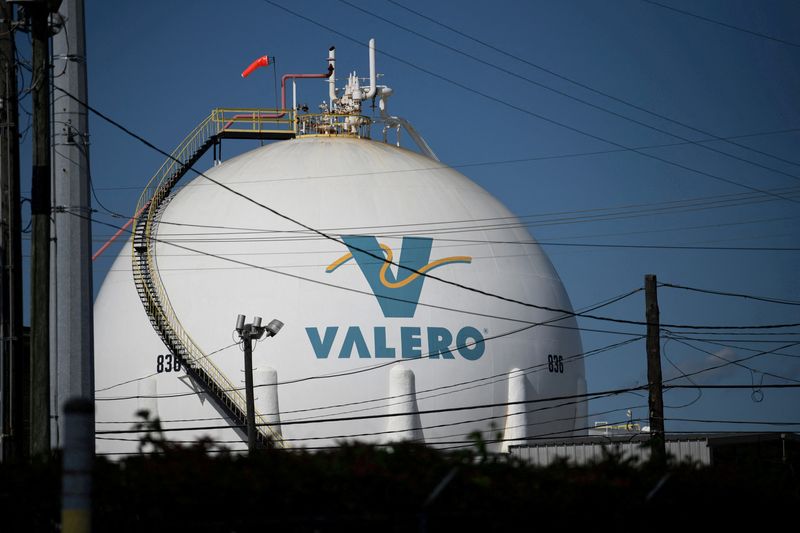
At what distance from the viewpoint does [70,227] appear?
15.6 meters

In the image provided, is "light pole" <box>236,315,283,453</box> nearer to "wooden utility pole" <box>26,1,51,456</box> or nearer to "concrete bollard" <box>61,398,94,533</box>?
"wooden utility pole" <box>26,1,51,456</box>

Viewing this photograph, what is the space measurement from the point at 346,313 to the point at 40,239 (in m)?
16.1

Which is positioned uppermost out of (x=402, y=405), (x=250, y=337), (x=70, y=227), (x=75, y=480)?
(x=70, y=227)

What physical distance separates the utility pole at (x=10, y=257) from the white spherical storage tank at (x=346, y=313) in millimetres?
13442

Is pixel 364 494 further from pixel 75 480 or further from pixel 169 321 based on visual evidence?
pixel 169 321

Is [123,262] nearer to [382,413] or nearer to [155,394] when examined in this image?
[155,394]

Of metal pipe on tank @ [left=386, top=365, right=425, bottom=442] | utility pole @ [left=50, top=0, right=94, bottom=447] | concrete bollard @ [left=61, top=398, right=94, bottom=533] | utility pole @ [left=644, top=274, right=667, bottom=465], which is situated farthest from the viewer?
metal pipe on tank @ [left=386, top=365, right=425, bottom=442]

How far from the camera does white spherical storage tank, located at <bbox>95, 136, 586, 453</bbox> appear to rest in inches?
1177

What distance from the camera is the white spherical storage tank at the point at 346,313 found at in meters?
29.9

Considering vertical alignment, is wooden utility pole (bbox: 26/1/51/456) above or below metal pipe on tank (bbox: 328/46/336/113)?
below

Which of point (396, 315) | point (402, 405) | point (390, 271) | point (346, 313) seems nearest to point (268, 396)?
point (346, 313)

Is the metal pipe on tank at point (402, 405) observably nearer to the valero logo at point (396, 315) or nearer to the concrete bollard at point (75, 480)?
the valero logo at point (396, 315)

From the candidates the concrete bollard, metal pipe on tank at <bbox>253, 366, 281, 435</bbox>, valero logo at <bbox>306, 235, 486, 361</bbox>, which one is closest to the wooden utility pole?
the concrete bollard

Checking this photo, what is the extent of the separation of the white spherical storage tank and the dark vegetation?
19.7 m
